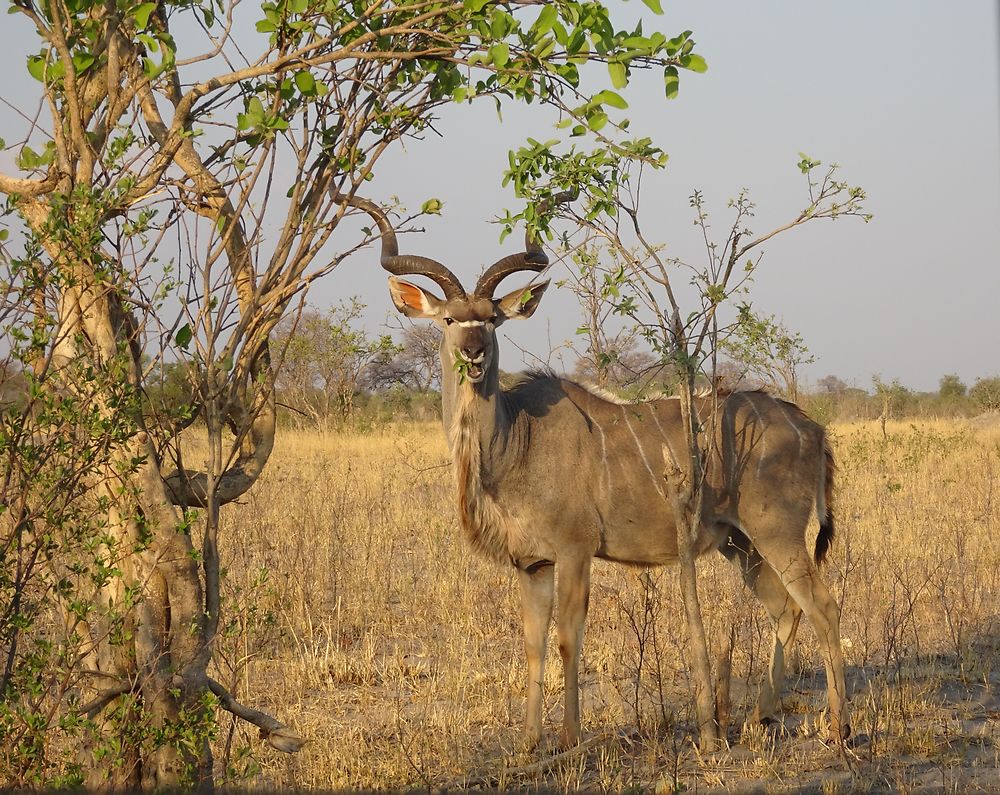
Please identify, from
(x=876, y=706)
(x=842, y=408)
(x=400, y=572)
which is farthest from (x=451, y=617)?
(x=842, y=408)

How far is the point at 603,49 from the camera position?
3301mm

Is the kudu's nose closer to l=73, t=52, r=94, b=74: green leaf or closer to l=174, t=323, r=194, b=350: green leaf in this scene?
l=174, t=323, r=194, b=350: green leaf

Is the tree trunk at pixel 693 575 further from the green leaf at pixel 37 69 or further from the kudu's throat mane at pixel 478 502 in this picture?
the green leaf at pixel 37 69

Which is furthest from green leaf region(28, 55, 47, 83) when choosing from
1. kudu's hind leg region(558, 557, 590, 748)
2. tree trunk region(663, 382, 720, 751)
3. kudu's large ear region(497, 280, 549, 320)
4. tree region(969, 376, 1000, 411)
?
tree region(969, 376, 1000, 411)

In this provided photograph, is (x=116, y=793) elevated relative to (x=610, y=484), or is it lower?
lower

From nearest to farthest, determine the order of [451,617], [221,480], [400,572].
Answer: [221,480] → [451,617] → [400,572]

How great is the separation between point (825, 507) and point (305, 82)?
3.88 meters

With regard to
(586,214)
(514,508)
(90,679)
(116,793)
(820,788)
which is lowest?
(820,788)

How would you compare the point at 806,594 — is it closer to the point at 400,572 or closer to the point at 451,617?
the point at 451,617

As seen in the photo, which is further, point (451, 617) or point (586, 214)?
point (451, 617)

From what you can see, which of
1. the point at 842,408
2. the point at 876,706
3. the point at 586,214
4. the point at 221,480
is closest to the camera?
the point at 221,480

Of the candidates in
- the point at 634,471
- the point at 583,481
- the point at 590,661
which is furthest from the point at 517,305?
the point at 590,661

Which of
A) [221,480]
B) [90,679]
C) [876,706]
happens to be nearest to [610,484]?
[876,706]

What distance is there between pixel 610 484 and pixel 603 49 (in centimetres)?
307
